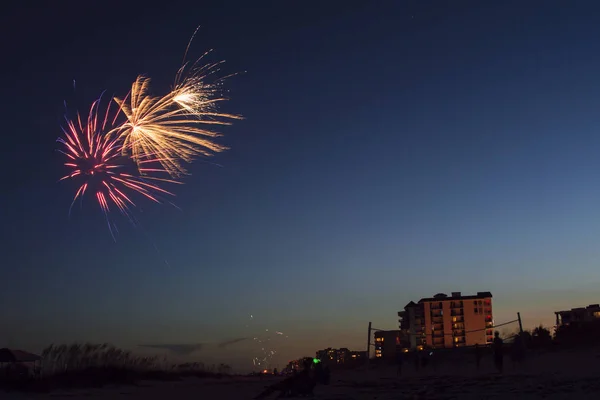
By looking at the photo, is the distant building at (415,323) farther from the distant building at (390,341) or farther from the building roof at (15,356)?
the building roof at (15,356)

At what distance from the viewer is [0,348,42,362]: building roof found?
36562mm

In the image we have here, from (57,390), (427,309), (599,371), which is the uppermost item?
(427,309)

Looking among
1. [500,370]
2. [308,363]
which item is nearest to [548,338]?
[500,370]

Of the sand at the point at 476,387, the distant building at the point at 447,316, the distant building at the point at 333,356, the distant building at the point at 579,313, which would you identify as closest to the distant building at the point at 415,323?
the distant building at the point at 447,316

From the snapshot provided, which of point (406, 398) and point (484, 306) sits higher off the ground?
point (484, 306)

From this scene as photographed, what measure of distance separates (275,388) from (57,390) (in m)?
10.4

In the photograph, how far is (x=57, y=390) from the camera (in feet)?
79.4

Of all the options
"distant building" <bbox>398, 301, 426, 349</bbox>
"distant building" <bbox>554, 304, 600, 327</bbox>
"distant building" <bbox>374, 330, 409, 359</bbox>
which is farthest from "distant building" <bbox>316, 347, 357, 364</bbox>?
"distant building" <bbox>554, 304, 600, 327</bbox>

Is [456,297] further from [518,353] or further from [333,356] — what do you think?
[518,353]

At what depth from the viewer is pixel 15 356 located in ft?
124

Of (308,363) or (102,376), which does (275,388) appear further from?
(102,376)

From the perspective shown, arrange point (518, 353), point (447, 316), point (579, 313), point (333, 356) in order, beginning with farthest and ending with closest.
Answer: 1. point (333, 356)
2. point (447, 316)
3. point (579, 313)
4. point (518, 353)

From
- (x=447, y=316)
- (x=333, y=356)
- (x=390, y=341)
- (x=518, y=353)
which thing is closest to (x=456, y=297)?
(x=447, y=316)

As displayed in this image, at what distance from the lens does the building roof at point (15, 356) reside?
3656 cm
